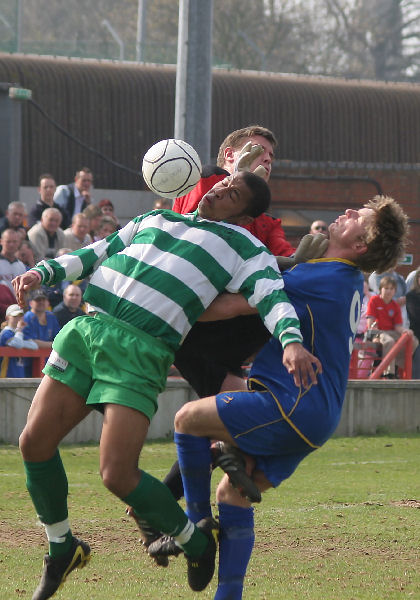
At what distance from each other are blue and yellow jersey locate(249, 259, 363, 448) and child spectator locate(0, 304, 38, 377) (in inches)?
268

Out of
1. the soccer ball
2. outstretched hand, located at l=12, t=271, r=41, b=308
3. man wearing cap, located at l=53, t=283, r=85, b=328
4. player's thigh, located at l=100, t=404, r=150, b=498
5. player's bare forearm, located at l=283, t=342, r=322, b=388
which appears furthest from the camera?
man wearing cap, located at l=53, t=283, r=85, b=328

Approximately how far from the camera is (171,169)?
5637 millimetres

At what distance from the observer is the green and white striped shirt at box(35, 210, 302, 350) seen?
5.13 m

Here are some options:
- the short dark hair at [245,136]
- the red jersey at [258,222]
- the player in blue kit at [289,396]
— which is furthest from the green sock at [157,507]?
the short dark hair at [245,136]

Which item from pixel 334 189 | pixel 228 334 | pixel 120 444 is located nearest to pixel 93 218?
pixel 228 334

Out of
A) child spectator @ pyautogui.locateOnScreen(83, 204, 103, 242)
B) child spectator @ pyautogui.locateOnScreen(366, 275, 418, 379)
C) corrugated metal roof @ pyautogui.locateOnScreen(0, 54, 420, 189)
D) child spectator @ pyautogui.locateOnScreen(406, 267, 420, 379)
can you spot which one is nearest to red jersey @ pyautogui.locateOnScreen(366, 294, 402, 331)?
child spectator @ pyautogui.locateOnScreen(366, 275, 418, 379)

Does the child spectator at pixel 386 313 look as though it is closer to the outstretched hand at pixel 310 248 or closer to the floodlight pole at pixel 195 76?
the floodlight pole at pixel 195 76

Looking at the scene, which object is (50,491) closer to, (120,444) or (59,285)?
(120,444)

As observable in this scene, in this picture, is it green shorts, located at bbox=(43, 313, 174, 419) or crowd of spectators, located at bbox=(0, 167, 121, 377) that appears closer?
green shorts, located at bbox=(43, 313, 174, 419)

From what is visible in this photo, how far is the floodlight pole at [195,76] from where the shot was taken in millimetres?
11336

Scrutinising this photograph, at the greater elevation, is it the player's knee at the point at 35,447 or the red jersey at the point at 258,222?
the red jersey at the point at 258,222

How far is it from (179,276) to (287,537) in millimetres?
2913

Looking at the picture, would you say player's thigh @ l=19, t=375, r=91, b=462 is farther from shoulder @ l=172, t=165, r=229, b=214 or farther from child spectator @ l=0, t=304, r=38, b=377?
child spectator @ l=0, t=304, r=38, b=377

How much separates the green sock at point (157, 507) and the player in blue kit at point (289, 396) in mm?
176
